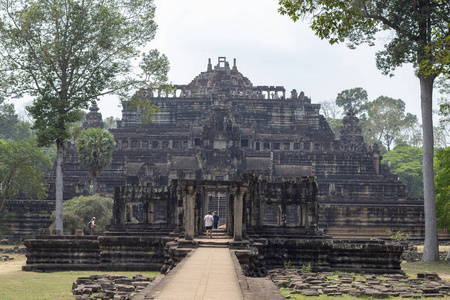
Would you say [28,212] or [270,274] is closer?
Result: [270,274]

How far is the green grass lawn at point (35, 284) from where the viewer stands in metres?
15.2

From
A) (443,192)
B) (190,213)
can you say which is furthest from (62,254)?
(443,192)

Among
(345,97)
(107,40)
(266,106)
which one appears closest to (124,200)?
(107,40)

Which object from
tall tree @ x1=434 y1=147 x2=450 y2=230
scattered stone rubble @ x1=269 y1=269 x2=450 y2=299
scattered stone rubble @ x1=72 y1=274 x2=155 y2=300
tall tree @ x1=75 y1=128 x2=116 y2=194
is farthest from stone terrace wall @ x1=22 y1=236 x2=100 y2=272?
tall tree @ x1=75 y1=128 x2=116 y2=194

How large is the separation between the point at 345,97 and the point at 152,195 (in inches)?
3070

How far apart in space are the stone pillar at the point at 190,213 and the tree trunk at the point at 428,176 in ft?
35.9

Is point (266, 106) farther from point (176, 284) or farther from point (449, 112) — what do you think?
point (176, 284)

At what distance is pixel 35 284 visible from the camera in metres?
17.6

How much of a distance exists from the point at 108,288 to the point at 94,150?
88.9 ft

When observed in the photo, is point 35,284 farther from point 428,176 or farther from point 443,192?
point 443,192

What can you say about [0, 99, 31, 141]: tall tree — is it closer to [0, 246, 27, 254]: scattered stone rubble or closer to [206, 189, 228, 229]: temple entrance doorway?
[206, 189, 228, 229]: temple entrance doorway

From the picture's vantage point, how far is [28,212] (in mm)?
40031

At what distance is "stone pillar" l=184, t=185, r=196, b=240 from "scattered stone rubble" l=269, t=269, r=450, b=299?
268cm

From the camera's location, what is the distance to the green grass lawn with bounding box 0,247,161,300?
15164mm
